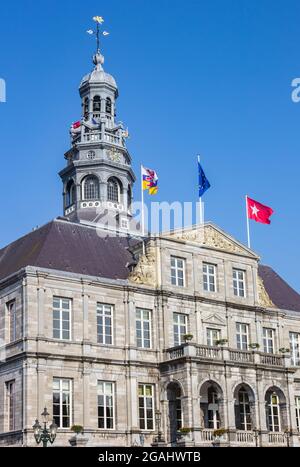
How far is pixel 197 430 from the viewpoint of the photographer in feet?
140

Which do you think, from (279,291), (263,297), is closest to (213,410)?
(263,297)

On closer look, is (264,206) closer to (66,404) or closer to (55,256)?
(55,256)

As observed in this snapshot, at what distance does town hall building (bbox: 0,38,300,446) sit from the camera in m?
42.6

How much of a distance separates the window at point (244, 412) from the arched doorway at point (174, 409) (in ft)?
12.8

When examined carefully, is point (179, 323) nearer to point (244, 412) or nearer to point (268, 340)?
point (244, 412)

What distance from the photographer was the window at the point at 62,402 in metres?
42.0

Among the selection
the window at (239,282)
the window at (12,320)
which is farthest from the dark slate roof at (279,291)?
the window at (12,320)

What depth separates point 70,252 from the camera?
47375mm

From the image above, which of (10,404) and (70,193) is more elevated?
(70,193)

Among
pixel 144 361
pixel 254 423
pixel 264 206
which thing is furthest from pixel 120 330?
pixel 264 206

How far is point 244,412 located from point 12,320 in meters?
14.7

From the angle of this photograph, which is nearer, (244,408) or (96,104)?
(244,408)

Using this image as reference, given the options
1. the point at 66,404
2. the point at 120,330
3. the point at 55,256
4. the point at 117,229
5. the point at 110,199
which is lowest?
the point at 66,404
